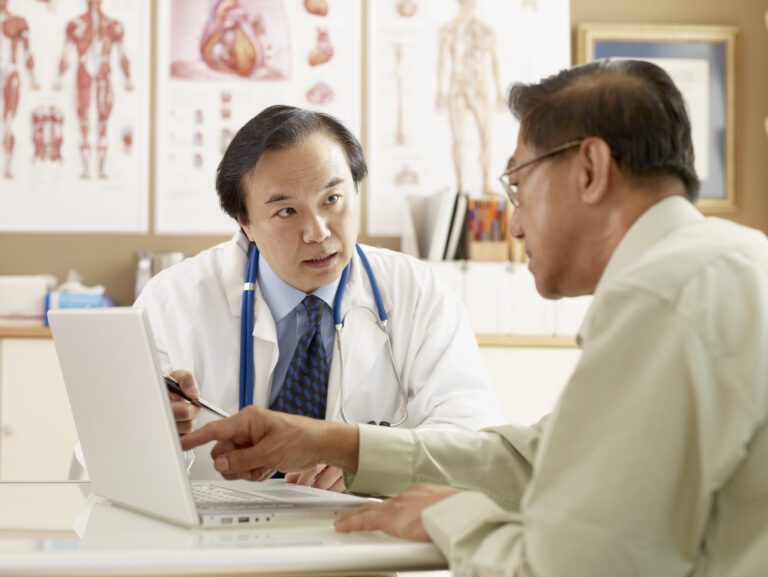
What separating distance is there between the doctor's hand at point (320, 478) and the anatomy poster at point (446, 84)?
223 cm

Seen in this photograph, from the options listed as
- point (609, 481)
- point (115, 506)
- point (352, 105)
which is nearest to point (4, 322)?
point (352, 105)

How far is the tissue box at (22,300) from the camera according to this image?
3.40m

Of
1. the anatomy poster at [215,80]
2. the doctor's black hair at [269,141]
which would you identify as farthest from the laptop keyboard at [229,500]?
the anatomy poster at [215,80]

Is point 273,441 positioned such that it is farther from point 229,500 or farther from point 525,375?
point 525,375

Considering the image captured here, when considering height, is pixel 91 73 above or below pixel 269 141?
above

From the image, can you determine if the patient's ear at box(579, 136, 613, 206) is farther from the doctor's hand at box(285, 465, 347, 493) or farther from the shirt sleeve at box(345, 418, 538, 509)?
the doctor's hand at box(285, 465, 347, 493)

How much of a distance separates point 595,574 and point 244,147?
1352mm

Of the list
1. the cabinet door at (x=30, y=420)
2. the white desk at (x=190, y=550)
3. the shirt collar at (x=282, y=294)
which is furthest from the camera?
the cabinet door at (x=30, y=420)

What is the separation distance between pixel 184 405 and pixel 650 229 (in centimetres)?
83

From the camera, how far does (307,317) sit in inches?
80.6

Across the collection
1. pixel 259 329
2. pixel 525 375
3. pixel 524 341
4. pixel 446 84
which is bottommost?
pixel 525 375

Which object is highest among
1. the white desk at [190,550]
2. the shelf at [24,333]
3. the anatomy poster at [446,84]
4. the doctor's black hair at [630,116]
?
the anatomy poster at [446,84]

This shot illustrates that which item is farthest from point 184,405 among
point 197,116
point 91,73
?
point 91,73

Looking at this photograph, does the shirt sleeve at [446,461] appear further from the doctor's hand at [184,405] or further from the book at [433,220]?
the book at [433,220]
